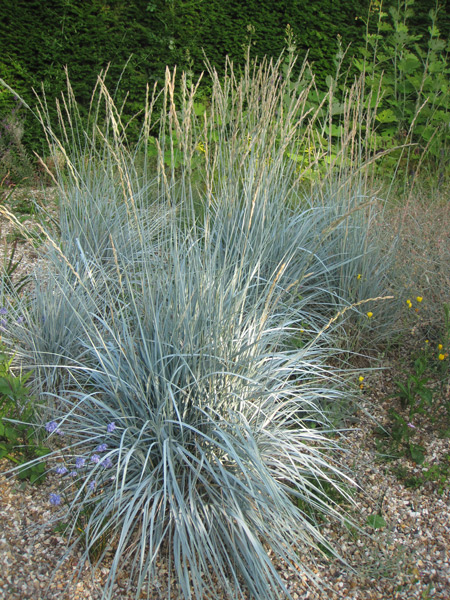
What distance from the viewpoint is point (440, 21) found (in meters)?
7.12

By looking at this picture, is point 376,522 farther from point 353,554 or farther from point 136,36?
point 136,36

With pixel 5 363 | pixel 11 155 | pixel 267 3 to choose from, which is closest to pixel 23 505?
pixel 5 363

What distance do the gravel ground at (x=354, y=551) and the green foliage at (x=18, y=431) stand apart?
7 centimetres

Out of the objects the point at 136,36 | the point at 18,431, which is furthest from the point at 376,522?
the point at 136,36

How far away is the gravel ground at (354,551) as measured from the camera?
173 centimetres

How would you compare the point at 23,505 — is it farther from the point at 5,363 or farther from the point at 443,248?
the point at 443,248

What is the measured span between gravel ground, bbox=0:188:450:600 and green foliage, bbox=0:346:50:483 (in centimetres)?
7

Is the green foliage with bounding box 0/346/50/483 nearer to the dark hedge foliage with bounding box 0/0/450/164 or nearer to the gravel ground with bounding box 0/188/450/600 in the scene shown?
the gravel ground with bounding box 0/188/450/600

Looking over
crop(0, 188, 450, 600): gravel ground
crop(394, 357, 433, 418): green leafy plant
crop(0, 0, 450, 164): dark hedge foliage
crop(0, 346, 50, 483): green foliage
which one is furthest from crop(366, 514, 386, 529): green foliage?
crop(0, 0, 450, 164): dark hedge foliage

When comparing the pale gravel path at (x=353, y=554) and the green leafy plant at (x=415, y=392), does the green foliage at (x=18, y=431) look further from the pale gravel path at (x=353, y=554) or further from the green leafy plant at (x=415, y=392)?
the green leafy plant at (x=415, y=392)

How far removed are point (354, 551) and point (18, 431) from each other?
1394 millimetres

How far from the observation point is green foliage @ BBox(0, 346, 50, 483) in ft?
6.65

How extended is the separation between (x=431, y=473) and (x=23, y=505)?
1679 millimetres

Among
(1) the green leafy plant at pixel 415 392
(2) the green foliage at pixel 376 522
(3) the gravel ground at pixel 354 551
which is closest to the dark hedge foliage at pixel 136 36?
(1) the green leafy plant at pixel 415 392
